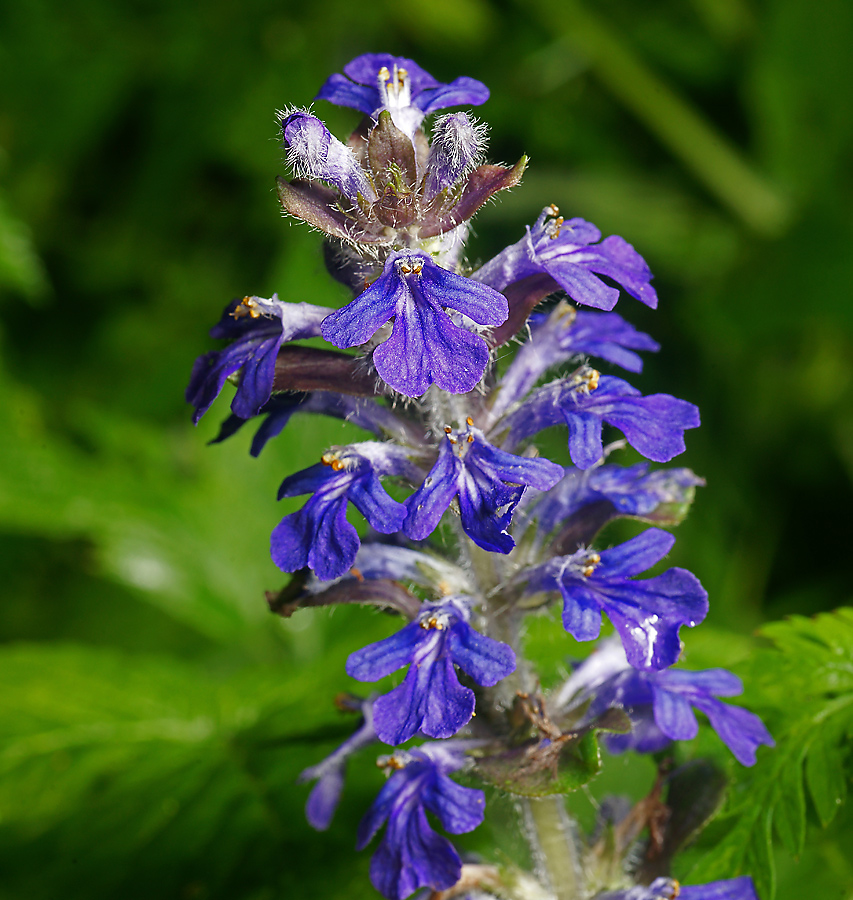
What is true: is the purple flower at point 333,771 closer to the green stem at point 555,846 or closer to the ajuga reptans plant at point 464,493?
the ajuga reptans plant at point 464,493

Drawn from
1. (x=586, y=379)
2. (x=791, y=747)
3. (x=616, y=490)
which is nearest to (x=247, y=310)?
(x=586, y=379)

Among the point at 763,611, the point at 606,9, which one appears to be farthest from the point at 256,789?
the point at 606,9

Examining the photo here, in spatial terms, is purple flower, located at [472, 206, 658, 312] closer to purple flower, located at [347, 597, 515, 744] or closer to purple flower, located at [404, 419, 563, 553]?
purple flower, located at [404, 419, 563, 553]

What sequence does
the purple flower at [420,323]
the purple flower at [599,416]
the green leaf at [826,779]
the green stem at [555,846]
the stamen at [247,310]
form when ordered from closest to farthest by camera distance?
1. the purple flower at [420,323]
2. the purple flower at [599,416]
3. the stamen at [247,310]
4. the green leaf at [826,779]
5. the green stem at [555,846]

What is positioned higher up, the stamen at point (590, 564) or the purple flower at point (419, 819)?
the stamen at point (590, 564)

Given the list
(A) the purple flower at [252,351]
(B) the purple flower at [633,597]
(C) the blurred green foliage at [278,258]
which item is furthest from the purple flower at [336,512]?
(C) the blurred green foliage at [278,258]

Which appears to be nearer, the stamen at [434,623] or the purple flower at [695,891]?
the stamen at [434,623]

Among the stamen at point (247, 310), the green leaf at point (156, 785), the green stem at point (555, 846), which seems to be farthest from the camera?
the green leaf at point (156, 785)

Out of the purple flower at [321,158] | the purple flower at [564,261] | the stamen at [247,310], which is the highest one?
the purple flower at [564,261]
